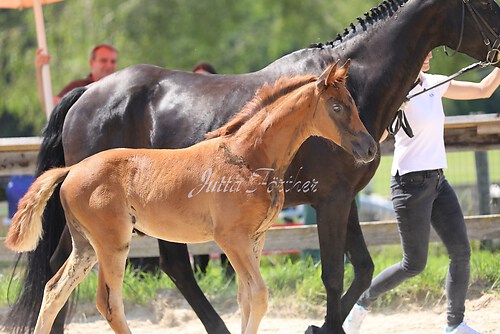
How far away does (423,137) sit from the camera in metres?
4.96

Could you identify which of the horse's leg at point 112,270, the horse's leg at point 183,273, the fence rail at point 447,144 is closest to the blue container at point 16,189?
the fence rail at point 447,144

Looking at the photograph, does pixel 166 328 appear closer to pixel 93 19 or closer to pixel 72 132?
pixel 72 132

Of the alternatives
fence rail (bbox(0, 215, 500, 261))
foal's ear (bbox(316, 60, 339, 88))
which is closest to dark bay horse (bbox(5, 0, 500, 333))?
foal's ear (bbox(316, 60, 339, 88))

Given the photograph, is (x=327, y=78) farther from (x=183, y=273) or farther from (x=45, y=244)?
(x=45, y=244)

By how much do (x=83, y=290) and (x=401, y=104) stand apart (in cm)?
306

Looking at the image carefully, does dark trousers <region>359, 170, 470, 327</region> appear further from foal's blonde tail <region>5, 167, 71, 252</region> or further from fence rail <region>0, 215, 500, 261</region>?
foal's blonde tail <region>5, 167, 71, 252</region>

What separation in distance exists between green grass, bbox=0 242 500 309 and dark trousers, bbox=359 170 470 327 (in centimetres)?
114

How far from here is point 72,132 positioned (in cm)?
529

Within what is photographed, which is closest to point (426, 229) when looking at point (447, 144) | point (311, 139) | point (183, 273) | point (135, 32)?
point (311, 139)

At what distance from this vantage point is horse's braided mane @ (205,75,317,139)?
13.7 feet

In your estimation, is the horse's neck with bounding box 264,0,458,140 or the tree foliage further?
the tree foliage

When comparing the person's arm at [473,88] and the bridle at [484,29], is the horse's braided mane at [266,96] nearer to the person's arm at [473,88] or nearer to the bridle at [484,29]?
the bridle at [484,29]

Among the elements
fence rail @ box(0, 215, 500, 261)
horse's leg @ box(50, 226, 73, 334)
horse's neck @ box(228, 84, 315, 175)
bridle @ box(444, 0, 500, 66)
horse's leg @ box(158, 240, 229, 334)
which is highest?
bridle @ box(444, 0, 500, 66)

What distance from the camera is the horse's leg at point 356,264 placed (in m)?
4.83
